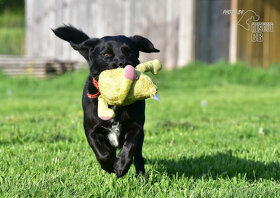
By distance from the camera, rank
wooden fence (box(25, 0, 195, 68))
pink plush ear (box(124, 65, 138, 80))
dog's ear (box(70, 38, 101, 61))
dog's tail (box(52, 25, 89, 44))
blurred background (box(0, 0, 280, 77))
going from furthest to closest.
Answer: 1. blurred background (box(0, 0, 280, 77))
2. wooden fence (box(25, 0, 195, 68))
3. dog's tail (box(52, 25, 89, 44))
4. dog's ear (box(70, 38, 101, 61))
5. pink plush ear (box(124, 65, 138, 80))

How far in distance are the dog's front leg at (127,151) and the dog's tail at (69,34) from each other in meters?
1.06

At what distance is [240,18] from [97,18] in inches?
176

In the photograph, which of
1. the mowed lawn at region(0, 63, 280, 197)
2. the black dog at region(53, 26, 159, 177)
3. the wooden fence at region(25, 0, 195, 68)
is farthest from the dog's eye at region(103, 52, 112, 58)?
the wooden fence at region(25, 0, 195, 68)

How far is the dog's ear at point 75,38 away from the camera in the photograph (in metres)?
3.39

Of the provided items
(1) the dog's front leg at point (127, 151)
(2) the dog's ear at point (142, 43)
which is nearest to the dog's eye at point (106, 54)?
(2) the dog's ear at point (142, 43)

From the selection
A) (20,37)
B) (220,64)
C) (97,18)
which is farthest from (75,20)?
(20,37)

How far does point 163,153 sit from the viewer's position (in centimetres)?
378

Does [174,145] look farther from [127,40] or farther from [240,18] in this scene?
[240,18]

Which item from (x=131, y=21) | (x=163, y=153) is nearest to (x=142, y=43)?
(x=163, y=153)

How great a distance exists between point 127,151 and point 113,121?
26cm

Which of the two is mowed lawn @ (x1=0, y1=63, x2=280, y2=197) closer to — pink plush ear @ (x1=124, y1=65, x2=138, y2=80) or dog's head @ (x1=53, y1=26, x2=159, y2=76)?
pink plush ear @ (x1=124, y1=65, x2=138, y2=80)

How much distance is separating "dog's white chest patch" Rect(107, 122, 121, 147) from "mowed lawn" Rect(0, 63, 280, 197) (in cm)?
24

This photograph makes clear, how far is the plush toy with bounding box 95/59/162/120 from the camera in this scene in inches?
105

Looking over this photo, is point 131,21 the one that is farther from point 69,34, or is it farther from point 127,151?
point 127,151
